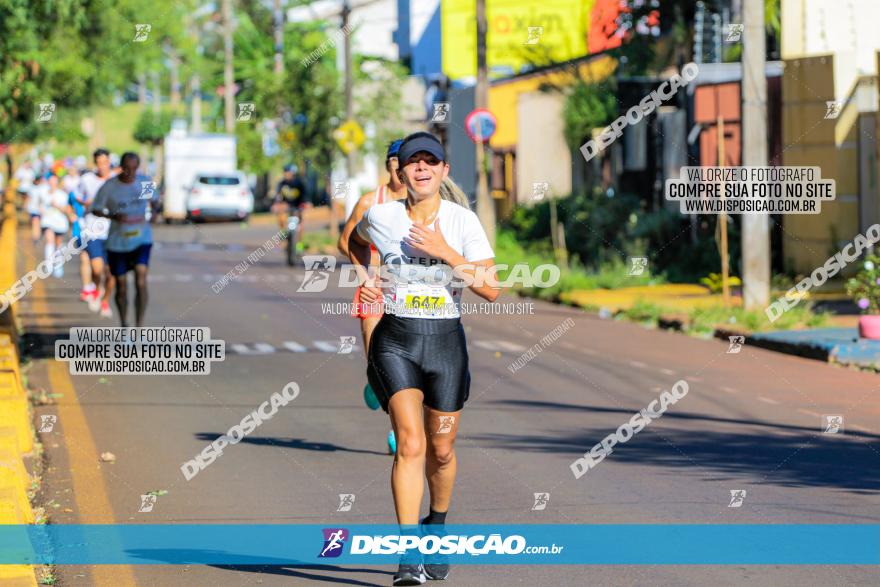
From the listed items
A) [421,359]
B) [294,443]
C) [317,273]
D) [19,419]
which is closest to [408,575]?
[421,359]

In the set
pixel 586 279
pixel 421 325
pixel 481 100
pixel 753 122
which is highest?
pixel 481 100

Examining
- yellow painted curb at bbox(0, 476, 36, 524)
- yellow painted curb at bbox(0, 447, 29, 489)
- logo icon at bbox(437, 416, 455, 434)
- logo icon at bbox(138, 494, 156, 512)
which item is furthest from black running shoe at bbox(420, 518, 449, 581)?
yellow painted curb at bbox(0, 447, 29, 489)

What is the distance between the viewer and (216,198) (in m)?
57.8

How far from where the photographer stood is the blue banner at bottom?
7.93m

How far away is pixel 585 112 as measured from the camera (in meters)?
39.1

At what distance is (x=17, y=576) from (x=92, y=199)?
1391 cm

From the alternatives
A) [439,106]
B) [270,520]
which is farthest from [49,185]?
[270,520]

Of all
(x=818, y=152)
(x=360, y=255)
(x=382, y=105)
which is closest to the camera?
(x=360, y=255)

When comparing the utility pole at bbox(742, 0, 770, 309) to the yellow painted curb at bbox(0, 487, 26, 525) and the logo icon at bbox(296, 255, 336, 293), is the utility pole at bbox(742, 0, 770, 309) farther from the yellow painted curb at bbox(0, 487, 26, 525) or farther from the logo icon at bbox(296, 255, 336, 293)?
the yellow painted curb at bbox(0, 487, 26, 525)

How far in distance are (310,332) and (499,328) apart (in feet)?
7.93

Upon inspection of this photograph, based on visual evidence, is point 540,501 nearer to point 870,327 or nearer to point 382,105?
point 870,327

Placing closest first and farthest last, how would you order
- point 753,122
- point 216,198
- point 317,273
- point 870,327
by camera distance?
1. point 870,327
2. point 753,122
3. point 317,273
4. point 216,198

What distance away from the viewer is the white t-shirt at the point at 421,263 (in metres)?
7.15

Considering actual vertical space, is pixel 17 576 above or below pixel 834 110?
below
